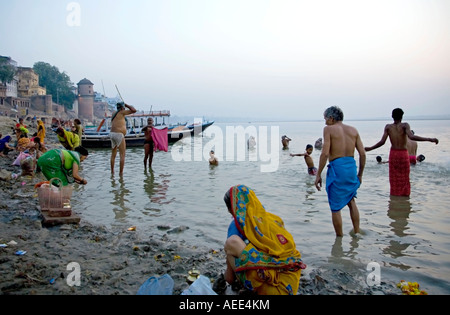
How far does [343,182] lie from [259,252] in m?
2.22

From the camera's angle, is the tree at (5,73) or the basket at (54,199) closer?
the basket at (54,199)

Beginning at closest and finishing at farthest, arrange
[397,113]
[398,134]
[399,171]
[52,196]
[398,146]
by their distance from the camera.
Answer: [52,196] → [397,113] → [398,134] → [398,146] → [399,171]

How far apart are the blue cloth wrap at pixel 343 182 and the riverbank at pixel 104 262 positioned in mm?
1062

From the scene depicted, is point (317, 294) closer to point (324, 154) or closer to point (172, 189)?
point (324, 154)

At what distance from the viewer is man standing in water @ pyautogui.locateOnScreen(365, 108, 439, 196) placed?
6.04 meters

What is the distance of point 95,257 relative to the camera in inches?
142

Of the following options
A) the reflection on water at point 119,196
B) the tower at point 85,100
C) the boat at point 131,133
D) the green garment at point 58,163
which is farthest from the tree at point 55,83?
the green garment at point 58,163

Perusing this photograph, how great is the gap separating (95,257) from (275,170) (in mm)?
8772

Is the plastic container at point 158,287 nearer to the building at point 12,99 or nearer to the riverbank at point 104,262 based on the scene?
the riverbank at point 104,262

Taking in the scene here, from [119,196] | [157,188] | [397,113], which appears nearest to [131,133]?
[157,188]

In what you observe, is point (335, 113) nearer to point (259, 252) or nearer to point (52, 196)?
point (259, 252)

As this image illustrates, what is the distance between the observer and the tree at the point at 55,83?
81.8m

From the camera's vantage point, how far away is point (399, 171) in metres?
6.41
